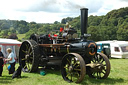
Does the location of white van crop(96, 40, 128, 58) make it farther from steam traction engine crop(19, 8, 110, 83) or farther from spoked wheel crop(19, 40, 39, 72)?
spoked wheel crop(19, 40, 39, 72)

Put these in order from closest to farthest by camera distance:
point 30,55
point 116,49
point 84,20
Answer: point 84,20 → point 30,55 → point 116,49

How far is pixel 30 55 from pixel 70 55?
8.84 feet

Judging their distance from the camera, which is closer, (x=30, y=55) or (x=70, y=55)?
(x=70, y=55)

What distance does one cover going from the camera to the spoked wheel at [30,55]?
24.5 ft

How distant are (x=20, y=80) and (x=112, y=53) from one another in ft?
40.4

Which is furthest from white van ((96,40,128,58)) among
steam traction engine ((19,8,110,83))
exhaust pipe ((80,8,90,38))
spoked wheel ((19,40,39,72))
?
exhaust pipe ((80,8,90,38))

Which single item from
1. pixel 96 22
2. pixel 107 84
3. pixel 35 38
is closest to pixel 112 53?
pixel 35 38

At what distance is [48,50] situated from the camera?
7.95 meters

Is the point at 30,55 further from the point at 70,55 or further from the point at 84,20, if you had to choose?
the point at 84,20

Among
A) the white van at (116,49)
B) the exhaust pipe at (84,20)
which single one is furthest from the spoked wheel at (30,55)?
the white van at (116,49)

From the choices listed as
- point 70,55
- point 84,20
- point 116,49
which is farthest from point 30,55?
point 116,49

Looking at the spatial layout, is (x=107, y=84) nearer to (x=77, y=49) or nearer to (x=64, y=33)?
(x=77, y=49)

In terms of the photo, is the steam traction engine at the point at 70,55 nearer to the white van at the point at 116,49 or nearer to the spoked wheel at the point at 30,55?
the spoked wheel at the point at 30,55

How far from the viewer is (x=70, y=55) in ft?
19.3
